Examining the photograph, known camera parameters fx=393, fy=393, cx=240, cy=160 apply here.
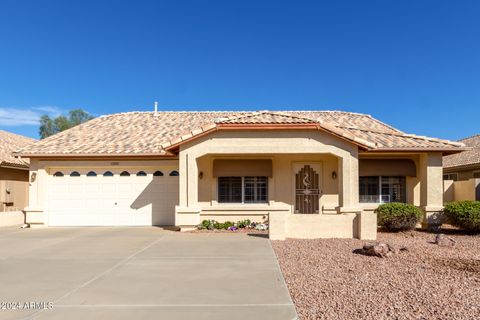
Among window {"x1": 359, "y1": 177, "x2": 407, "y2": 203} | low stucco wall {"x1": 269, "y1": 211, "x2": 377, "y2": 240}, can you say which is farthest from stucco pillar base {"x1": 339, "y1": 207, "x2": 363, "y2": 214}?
window {"x1": 359, "y1": 177, "x2": 407, "y2": 203}

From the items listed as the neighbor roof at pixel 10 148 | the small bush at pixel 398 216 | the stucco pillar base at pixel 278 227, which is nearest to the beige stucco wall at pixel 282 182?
the small bush at pixel 398 216

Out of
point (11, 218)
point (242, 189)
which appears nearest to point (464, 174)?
point (242, 189)

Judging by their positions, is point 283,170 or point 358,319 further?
point 283,170

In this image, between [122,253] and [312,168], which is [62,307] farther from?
[312,168]

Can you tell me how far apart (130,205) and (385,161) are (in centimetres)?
1104

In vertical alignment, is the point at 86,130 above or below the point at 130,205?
above

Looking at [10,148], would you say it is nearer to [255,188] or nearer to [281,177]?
[255,188]

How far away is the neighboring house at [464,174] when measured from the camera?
61.2 feet

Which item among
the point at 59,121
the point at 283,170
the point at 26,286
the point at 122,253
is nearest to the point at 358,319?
the point at 26,286

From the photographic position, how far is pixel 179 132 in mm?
19719

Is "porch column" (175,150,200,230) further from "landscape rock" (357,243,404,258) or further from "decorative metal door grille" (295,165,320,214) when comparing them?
"landscape rock" (357,243,404,258)

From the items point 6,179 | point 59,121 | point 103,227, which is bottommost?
point 103,227

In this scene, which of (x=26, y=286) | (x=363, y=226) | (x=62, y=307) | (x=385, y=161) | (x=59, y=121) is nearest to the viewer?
(x=62, y=307)

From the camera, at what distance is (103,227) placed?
653 inches
